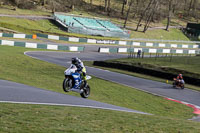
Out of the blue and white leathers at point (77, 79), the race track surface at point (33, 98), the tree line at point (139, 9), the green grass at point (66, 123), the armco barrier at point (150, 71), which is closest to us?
the green grass at point (66, 123)

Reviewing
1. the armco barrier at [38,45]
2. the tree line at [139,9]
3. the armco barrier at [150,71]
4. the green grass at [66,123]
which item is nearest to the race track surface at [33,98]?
the green grass at [66,123]

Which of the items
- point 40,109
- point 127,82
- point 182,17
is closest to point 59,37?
point 127,82

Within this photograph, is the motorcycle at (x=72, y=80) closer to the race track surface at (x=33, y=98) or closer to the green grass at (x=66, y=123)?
the green grass at (x=66, y=123)

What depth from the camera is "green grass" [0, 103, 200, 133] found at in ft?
33.9

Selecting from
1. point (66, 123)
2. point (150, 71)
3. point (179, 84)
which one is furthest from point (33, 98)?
point (150, 71)

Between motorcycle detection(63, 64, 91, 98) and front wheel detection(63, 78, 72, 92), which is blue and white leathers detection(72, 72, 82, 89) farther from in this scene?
front wheel detection(63, 78, 72, 92)

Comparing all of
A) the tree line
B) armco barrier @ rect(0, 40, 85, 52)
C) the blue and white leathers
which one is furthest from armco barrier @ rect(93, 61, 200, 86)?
the tree line

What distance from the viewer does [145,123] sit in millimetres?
13273

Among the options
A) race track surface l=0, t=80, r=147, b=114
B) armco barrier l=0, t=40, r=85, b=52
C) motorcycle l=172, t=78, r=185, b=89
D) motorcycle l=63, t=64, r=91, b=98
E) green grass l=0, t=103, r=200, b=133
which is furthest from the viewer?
armco barrier l=0, t=40, r=85, b=52

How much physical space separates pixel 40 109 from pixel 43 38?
5008 centimetres

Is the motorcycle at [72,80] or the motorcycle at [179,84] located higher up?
the motorcycle at [72,80]

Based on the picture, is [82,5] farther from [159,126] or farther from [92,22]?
[159,126]

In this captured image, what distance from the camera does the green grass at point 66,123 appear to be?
10320mm

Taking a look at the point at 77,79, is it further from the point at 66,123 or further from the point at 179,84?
the point at 179,84
